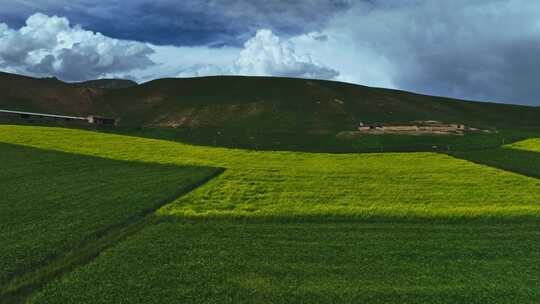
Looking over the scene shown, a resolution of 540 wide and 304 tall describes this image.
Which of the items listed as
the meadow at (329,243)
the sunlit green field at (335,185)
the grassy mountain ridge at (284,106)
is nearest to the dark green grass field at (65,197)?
the meadow at (329,243)

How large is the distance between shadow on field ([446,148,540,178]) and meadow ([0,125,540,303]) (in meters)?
4.26

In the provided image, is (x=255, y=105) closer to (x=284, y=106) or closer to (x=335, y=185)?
(x=284, y=106)

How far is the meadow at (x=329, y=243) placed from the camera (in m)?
14.3

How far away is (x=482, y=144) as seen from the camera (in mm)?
68500

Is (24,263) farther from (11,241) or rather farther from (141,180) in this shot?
(141,180)

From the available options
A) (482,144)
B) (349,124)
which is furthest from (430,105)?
(482,144)

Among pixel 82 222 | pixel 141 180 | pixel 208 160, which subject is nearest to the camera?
pixel 82 222

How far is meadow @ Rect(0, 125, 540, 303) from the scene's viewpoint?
46.8ft

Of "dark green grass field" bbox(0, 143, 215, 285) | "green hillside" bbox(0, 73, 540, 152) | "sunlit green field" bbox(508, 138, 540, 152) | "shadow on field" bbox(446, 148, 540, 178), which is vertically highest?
"green hillside" bbox(0, 73, 540, 152)

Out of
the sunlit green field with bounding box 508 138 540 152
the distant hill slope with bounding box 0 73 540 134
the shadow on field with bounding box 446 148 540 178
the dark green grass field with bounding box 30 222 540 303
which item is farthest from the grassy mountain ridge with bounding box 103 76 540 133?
the dark green grass field with bounding box 30 222 540 303

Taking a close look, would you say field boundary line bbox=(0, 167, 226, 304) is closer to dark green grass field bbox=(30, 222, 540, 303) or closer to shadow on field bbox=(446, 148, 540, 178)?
dark green grass field bbox=(30, 222, 540, 303)

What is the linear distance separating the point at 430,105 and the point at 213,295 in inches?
5229

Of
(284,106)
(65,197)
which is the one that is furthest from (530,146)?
(284,106)

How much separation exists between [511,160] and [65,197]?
1888 inches
